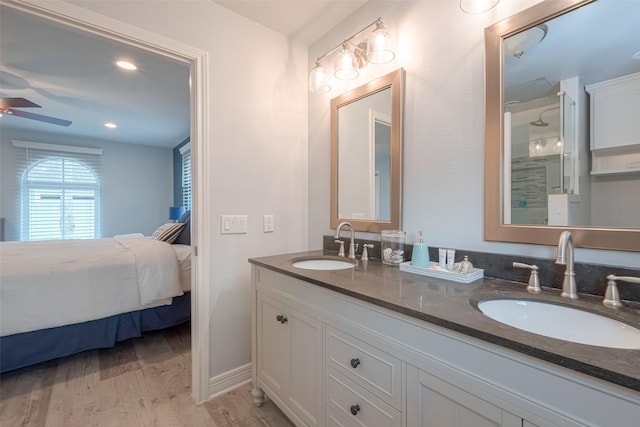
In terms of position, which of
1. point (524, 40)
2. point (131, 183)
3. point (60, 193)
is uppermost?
point (524, 40)

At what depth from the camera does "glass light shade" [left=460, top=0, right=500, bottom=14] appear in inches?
43.7

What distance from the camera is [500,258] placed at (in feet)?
3.69

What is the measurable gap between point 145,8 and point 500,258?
2113 mm

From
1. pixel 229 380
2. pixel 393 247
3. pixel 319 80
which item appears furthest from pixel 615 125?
pixel 229 380

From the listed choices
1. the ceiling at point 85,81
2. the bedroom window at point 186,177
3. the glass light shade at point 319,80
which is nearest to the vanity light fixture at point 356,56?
the glass light shade at point 319,80

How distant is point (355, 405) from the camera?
39.5 inches

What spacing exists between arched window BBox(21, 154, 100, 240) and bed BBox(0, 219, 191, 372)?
2732 mm

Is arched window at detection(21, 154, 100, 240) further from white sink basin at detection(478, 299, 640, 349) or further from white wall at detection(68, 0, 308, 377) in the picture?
white sink basin at detection(478, 299, 640, 349)

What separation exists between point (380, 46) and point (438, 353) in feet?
4.74

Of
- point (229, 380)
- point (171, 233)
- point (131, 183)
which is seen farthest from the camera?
point (131, 183)

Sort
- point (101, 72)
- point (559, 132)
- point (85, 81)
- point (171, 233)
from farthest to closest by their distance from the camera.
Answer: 1. point (171, 233)
2. point (85, 81)
3. point (101, 72)
4. point (559, 132)

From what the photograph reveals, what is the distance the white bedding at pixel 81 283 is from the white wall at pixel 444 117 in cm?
215

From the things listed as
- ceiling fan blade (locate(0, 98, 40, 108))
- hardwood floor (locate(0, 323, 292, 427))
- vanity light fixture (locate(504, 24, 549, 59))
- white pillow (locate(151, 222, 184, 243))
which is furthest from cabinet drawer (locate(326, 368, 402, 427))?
ceiling fan blade (locate(0, 98, 40, 108))

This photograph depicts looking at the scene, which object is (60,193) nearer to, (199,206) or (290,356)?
(199,206)
